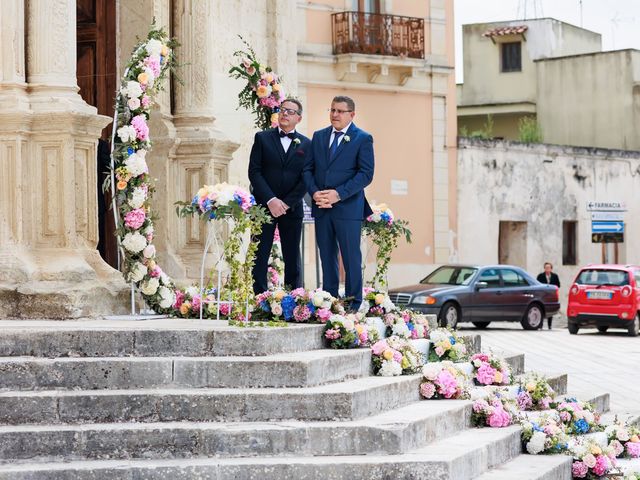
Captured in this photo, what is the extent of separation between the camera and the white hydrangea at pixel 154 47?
12500 mm

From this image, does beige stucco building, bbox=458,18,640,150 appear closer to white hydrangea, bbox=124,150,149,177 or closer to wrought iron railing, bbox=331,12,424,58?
wrought iron railing, bbox=331,12,424,58

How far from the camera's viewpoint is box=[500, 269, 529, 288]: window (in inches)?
1149

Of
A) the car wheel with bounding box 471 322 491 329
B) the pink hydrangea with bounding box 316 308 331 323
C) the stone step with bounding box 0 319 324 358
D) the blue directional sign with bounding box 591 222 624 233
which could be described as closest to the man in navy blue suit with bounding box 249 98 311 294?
the pink hydrangea with bounding box 316 308 331 323

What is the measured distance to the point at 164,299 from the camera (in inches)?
486

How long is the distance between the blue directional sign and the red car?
12007mm

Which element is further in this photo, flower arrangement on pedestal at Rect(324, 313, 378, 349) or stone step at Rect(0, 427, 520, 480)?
flower arrangement on pedestal at Rect(324, 313, 378, 349)

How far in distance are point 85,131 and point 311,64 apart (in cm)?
2099

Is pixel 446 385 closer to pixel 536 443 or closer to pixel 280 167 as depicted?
pixel 536 443

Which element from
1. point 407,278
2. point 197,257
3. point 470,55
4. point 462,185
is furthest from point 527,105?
point 197,257

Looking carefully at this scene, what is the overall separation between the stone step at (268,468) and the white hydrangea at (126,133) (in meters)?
4.05

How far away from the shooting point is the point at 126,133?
12211 millimetres

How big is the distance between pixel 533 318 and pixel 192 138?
15961 millimetres

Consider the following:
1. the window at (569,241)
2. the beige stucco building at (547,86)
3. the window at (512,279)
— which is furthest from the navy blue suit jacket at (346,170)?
the beige stucco building at (547,86)

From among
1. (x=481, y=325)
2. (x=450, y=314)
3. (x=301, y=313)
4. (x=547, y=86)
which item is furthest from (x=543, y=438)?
(x=547, y=86)
